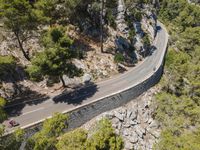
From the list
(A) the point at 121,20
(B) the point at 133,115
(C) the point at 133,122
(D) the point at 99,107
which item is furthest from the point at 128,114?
(A) the point at 121,20

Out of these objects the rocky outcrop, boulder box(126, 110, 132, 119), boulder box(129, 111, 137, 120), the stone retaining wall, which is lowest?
boulder box(129, 111, 137, 120)

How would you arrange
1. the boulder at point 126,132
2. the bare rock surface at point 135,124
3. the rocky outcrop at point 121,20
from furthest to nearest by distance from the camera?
1. the rocky outcrop at point 121,20
2. the boulder at point 126,132
3. the bare rock surface at point 135,124

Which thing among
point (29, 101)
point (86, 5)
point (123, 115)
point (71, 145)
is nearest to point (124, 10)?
point (86, 5)

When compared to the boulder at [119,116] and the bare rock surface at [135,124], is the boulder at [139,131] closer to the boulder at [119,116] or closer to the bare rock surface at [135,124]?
the bare rock surface at [135,124]

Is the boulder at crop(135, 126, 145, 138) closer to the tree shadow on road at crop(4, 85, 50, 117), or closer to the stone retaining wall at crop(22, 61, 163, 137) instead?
the stone retaining wall at crop(22, 61, 163, 137)

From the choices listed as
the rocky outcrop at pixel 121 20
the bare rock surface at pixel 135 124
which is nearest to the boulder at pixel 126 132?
the bare rock surface at pixel 135 124

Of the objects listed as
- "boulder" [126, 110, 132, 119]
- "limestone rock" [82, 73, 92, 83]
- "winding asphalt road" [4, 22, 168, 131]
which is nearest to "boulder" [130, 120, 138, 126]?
"boulder" [126, 110, 132, 119]

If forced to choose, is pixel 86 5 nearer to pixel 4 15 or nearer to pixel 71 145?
pixel 4 15

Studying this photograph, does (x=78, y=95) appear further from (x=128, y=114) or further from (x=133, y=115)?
(x=133, y=115)
